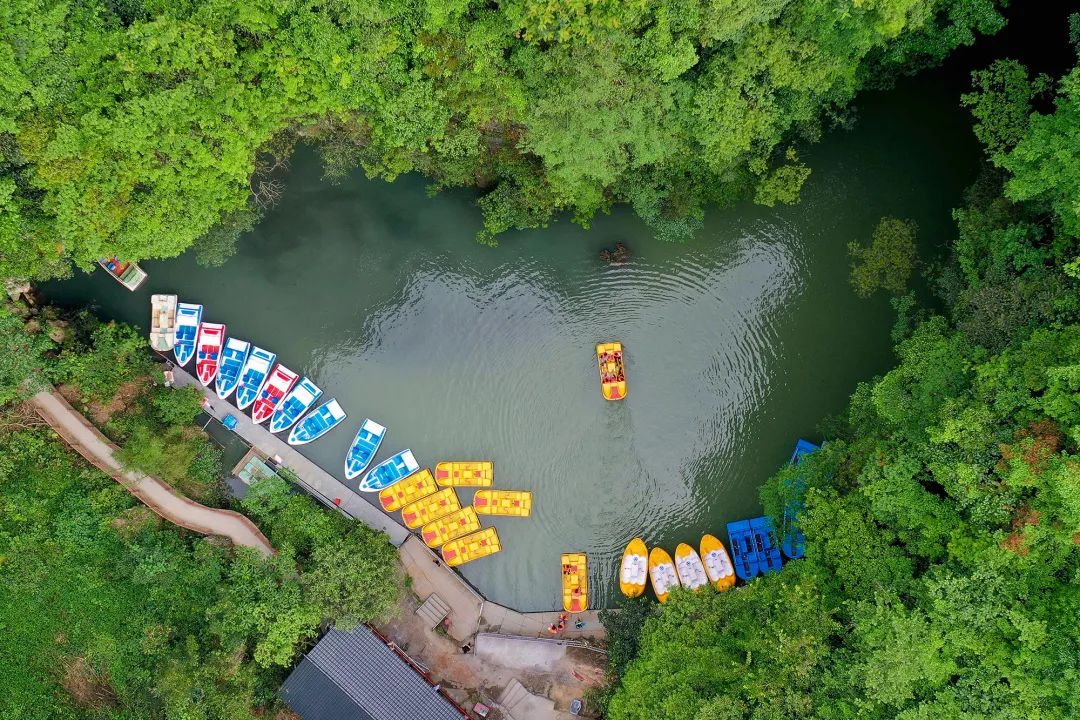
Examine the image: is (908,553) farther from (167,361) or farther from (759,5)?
(167,361)

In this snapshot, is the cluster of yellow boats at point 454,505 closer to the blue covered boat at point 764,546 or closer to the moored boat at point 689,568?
the moored boat at point 689,568

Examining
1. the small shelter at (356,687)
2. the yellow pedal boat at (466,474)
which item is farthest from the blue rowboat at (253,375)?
the small shelter at (356,687)

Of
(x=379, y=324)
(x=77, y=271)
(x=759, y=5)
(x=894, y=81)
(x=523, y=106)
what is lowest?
(x=77, y=271)

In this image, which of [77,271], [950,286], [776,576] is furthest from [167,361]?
[950,286]

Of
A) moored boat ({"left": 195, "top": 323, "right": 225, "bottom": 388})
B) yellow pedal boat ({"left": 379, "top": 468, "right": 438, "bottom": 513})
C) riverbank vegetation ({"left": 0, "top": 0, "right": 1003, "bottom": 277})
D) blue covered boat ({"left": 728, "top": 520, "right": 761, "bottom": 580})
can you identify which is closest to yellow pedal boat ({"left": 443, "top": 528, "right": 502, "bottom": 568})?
yellow pedal boat ({"left": 379, "top": 468, "right": 438, "bottom": 513})

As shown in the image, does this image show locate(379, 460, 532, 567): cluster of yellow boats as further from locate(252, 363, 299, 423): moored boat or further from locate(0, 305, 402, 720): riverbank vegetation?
locate(252, 363, 299, 423): moored boat

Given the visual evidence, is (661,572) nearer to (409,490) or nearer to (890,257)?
(409,490)
